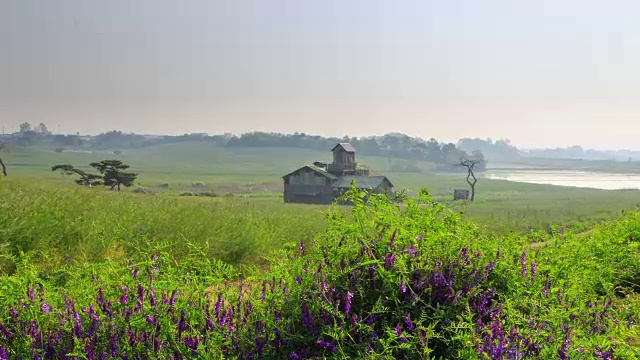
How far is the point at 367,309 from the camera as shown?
284 centimetres

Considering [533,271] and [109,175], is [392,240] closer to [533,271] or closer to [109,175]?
[533,271]

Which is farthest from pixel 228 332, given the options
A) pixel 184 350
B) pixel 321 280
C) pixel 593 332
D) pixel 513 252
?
pixel 593 332

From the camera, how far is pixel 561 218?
35344 mm

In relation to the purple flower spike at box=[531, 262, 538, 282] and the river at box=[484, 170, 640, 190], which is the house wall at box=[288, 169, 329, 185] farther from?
the river at box=[484, 170, 640, 190]

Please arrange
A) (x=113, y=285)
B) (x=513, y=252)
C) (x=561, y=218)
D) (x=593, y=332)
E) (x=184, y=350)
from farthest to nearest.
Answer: (x=561, y=218)
(x=113, y=285)
(x=513, y=252)
(x=593, y=332)
(x=184, y=350)

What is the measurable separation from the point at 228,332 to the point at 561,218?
3635 cm

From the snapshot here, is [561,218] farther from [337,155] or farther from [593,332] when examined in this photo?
[593,332]

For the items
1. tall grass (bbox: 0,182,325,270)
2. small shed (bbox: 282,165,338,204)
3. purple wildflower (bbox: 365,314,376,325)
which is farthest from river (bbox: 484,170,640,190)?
purple wildflower (bbox: 365,314,376,325)

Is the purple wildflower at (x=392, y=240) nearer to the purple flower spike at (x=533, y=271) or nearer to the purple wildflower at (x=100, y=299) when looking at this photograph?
the purple flower spike at (x=533, y=271)

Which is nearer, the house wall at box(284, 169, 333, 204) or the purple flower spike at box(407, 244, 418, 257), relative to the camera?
the purple flower spike at box(407, 244, 418, 257)

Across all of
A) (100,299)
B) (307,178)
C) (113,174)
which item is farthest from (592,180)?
(100,299)

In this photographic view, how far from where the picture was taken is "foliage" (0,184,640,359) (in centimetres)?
261

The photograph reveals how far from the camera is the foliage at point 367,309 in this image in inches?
103

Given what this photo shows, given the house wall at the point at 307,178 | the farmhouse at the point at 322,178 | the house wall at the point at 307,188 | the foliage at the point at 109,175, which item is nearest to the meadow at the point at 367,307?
the house wall at the point at 307,188
